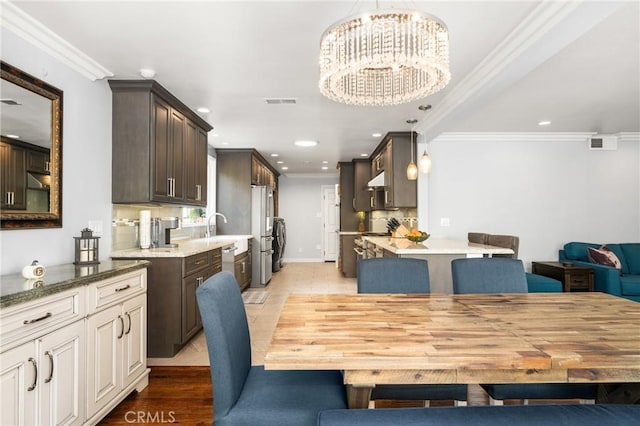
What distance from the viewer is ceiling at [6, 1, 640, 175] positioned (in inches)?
81.0

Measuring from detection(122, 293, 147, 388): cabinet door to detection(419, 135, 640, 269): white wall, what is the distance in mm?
3924

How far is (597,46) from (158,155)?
349cm

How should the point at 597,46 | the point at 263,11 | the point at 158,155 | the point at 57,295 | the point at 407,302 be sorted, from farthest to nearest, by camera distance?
1. the point at 158,155
2. the point at 597,46
3. the point at 263,11
4. the point at 407,302
5. the point at 57,295

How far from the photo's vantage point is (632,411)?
0.85m

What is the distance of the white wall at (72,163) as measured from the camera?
2158 mm

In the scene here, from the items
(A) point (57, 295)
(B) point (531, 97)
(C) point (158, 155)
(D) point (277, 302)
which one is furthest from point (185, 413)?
(B) point (531, 97)

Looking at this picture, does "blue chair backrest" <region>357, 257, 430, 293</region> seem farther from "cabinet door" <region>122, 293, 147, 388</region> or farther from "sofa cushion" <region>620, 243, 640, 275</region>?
"sofa cushion" <region>620, 243, 640, 275</region>

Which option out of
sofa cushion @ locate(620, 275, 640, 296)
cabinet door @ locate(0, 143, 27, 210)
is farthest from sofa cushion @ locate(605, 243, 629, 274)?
cabinet door @ locate(0, 143, 27, 210)

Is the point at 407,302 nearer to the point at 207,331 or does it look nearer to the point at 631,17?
the point at 207,331

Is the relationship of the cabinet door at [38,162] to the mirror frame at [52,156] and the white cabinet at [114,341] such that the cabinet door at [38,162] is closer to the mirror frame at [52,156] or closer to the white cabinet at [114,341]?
the mirror frame at [52,156]

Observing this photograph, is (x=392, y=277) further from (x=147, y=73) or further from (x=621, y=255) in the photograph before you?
(x=621, y=255)

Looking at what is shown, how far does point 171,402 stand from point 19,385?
1021 millimetres

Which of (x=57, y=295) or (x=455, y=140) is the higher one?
(x=455, y=140)

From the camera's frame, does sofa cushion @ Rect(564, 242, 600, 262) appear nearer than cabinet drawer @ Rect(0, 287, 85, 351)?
No
